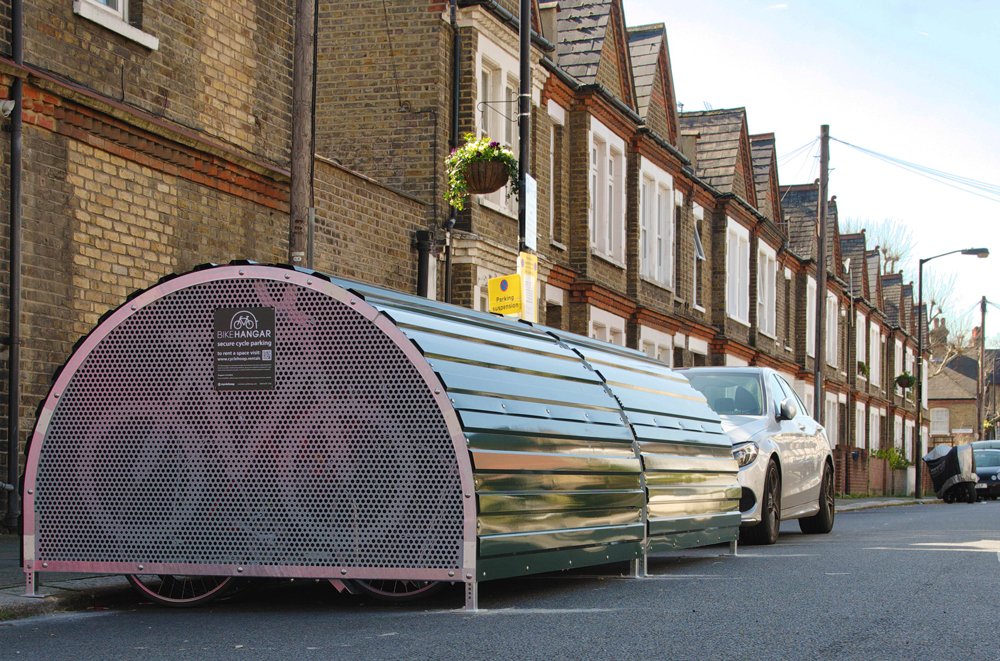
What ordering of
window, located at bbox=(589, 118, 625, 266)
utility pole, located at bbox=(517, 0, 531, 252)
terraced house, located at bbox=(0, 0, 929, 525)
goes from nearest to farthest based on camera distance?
terraced house, located at bbox=(0, 0, 929, 525) < utility pole, located at bbox=(517, 0, 531, 252) < window, located at bbox=(589, 118, 625, 266)

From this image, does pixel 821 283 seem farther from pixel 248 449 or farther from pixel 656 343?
A: pixel 248 449

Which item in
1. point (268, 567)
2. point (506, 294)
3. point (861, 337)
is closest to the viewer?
point (268, 567)

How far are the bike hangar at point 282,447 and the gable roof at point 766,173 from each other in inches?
1429

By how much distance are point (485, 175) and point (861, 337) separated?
4661 centimetres

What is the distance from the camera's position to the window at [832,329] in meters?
54.5

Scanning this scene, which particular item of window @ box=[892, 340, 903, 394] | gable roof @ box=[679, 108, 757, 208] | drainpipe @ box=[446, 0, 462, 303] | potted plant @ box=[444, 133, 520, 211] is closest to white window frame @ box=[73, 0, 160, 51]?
potted plant @ box=[444, 133, 520, 211]

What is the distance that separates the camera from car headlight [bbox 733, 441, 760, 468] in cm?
1424

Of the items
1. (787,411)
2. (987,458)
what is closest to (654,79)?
(987,458)

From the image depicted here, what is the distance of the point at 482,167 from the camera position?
61.9 ft

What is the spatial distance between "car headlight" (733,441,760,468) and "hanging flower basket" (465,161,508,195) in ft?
20.5

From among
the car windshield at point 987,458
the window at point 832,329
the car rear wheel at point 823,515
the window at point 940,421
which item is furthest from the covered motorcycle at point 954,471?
the window at point 940,421

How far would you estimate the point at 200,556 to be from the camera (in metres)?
8.12

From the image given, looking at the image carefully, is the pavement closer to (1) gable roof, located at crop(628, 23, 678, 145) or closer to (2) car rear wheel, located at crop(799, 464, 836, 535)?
(2) car rear wheel, located at crop(799, 464, 836, 535)

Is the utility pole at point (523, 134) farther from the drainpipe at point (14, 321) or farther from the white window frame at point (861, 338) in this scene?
the white window frame at point (861, 338)
